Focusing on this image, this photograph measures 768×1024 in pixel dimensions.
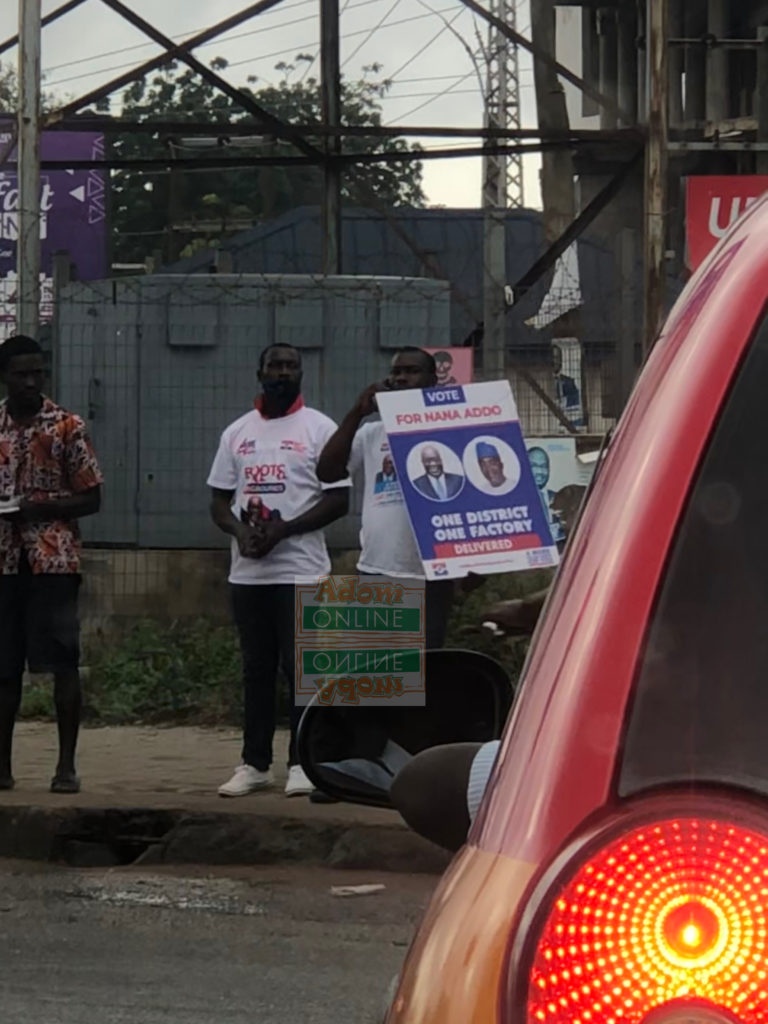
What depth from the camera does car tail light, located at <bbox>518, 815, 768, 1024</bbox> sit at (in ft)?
4.81

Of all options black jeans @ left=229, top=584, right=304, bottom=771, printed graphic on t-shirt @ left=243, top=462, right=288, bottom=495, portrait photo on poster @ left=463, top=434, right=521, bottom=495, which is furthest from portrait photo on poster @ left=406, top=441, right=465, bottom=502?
black jeans @ left=229, top=584, right=304, bottom=771

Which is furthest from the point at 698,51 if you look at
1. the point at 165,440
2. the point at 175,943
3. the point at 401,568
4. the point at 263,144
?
the point at 175,943

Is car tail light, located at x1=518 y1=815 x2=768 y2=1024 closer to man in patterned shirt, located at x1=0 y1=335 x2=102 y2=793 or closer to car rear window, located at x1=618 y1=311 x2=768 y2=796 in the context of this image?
car rear window, located at x1=618 y1=311 x2=768 y2=796

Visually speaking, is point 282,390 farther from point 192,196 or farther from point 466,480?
point 192,196

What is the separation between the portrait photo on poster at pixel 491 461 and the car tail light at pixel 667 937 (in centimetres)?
718

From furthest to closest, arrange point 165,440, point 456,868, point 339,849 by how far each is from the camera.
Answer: point 165,440 < point 339,849 < point 456,868

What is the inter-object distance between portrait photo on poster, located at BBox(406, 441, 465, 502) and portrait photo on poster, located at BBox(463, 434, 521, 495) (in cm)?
27

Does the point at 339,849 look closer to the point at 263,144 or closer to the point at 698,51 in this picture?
the point at 263,144

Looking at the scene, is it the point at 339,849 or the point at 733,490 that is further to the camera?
the point at 339,849

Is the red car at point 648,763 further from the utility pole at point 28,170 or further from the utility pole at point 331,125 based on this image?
the utility pole at point 331,125

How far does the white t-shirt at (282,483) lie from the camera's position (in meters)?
8.10

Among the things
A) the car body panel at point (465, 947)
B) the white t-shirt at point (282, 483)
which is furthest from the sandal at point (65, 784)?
the car body panel at point (465, 947)

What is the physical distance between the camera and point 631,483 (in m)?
1.67

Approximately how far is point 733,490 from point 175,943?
15.2 ft
